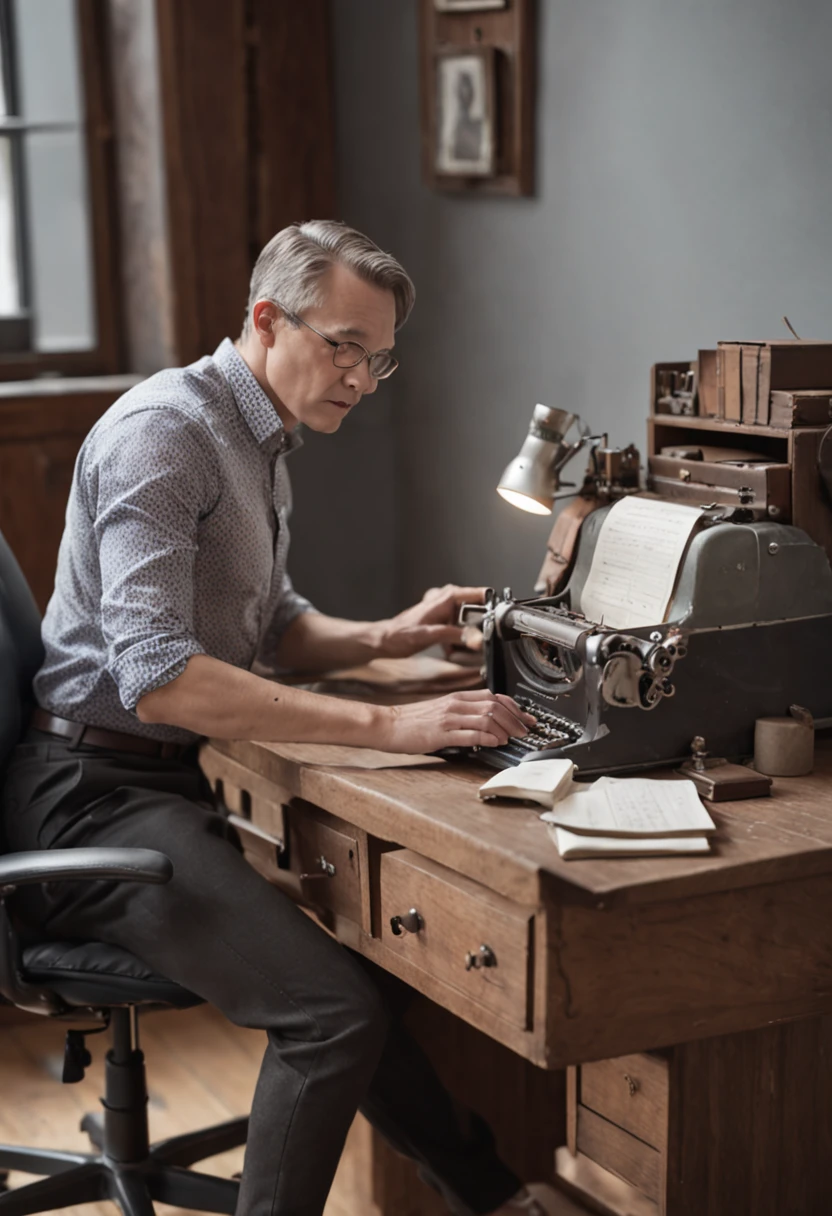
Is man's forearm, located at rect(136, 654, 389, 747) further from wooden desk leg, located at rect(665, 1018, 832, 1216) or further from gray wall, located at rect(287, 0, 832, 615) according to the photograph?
gray wall, located at rect(287, 0, 832, 615)

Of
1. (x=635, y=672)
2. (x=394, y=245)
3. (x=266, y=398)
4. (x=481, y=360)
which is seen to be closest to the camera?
(x=635, y=672)

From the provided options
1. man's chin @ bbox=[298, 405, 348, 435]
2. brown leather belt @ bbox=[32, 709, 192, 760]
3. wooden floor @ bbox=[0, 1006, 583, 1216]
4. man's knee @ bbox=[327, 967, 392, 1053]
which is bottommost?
wooden floor @ bbox=[0, 1006, 583, 1216]

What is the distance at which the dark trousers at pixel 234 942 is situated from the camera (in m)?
2.10

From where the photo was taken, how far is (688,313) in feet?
9.02

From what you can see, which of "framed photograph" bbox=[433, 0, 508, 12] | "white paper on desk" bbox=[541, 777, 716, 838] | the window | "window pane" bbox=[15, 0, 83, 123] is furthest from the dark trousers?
"window pane" bbox=[15, 0, 83, 123]

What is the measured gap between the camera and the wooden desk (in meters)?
1.77

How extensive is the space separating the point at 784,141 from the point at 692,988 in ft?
4.69

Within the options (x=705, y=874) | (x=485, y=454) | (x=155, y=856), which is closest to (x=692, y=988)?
(x=705, y=874)

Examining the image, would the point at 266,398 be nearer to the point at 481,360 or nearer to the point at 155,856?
the point at 155,856

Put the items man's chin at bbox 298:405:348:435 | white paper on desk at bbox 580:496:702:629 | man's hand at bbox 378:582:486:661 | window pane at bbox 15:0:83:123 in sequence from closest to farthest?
1. white paper on desk at bbox 580:496:702:629
2. man's chin at bbox 298:405:348:435
3. man's hand at bbox 378:582:486:661
4. window pane at bbox 15:0:83:123

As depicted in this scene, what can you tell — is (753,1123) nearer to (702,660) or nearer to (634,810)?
(634,810)

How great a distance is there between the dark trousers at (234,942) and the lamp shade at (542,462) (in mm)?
709

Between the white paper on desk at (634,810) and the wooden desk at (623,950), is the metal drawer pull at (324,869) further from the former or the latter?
the white paper on desk at (634,810)

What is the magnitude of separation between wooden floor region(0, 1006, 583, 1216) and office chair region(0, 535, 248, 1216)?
0.20 meters
